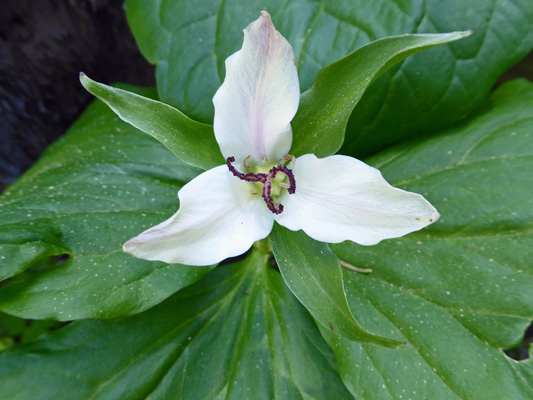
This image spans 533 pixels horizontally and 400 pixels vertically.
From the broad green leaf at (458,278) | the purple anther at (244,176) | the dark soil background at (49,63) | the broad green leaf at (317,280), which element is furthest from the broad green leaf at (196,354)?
the dark soil background at (49,63)

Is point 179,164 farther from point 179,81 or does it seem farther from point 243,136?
point 243,136

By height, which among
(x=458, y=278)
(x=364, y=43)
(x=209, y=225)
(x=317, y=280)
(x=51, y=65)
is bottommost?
(x=458, y=278)

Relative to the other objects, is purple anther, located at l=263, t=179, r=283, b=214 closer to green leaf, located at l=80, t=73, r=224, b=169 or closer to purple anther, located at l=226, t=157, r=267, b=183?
purple anther, located at l=226, t=157, r=267, b=183

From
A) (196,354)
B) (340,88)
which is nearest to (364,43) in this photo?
(340,88)

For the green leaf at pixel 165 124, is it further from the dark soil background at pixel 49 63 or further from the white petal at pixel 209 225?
the dark soil background at pixel 49 63

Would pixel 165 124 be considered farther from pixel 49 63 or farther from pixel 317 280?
pixel 49 63

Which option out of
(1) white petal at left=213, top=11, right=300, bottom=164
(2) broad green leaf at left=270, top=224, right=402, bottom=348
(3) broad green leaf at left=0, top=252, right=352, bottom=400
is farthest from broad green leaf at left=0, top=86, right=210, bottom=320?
(1) white petal at left=213, top=11, right=300, bottom=164
